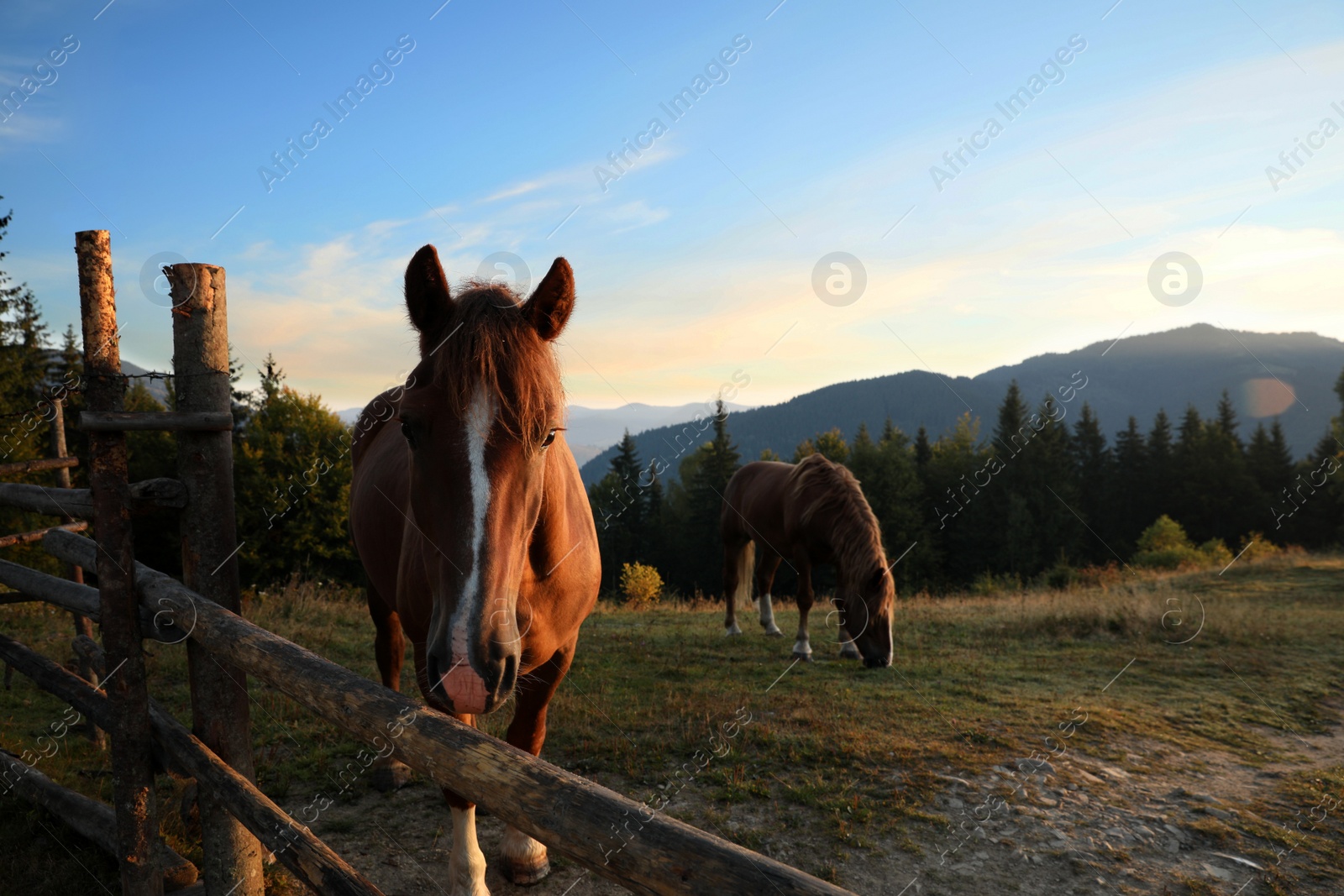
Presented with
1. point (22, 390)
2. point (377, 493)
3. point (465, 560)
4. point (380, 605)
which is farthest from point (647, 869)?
point (22, 390)

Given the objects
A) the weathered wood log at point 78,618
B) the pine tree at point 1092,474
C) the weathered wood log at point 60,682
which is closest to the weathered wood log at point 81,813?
the weathered wood log at point 60,682

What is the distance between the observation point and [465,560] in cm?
192

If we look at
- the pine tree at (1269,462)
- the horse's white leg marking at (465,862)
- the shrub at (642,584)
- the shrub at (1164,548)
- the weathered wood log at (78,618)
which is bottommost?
the shrub at (1164,548)

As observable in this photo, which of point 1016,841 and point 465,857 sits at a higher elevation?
point 465,857

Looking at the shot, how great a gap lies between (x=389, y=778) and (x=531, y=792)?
3399 millimetres

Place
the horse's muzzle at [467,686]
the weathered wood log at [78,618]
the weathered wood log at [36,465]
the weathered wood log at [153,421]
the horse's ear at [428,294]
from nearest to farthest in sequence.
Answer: the horse's muzzle at [467,686], the horse's ear at [428,294], the weathered wood log at [153,421], the weathered wood log at [78,618], the weathered wood log at [36,465]

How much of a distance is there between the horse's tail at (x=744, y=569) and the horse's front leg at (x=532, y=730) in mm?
7466

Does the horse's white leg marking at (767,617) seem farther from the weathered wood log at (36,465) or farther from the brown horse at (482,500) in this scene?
the weathered wood log at (36,465)

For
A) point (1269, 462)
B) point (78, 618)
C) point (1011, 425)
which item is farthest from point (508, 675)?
point (1269, 462)

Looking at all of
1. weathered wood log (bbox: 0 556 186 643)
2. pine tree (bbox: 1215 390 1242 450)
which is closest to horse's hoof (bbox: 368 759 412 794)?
weathered wood log (bbox: 0 556 186 643)

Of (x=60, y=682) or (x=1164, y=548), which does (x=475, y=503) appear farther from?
(x=1164, y=548)

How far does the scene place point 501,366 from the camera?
2.14 meters

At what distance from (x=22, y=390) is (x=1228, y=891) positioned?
32834 millimetres

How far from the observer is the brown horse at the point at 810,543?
7406mm
